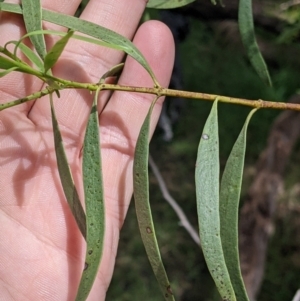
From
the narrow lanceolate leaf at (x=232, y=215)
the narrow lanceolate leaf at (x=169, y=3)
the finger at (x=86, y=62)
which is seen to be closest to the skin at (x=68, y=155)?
the finger at (x=86, y=62)

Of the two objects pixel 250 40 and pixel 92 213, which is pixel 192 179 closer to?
pixel 250 40

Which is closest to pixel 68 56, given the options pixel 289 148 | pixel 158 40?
pixel 158 40

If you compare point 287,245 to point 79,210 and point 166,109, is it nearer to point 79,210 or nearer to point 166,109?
point 166,109

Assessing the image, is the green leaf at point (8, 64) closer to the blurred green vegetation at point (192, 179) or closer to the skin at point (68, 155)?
the skin at point (68, 155)

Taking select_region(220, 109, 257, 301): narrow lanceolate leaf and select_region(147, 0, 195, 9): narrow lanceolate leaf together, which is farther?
select_region(147, 0, 195, 9): narrow lanceolate leaf

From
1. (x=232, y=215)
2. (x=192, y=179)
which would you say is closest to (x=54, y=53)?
(x=232, y=215)

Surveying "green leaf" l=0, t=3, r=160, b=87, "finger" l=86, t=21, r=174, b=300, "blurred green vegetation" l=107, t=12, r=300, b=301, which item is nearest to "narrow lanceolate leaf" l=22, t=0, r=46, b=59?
"green leaf" l=0, t=3, r=160, b=87

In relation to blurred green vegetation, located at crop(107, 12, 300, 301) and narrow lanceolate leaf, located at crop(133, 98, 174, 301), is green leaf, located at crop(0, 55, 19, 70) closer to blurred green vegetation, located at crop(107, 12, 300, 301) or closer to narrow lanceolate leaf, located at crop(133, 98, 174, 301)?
narrow lanceolate leaf, located at crop(133, 98, 174, 301)
